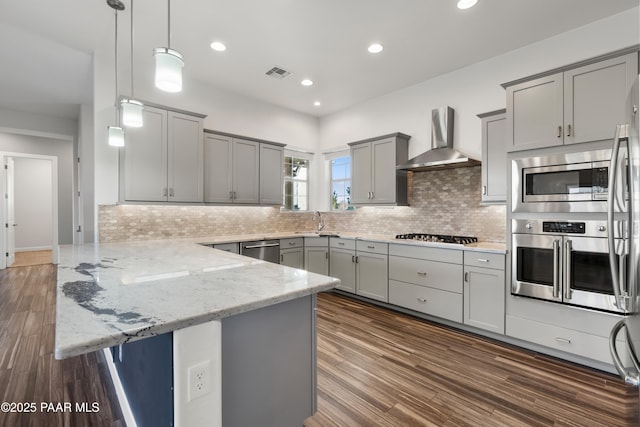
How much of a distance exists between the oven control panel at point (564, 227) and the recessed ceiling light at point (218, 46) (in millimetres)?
3577

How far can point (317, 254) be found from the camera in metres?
4.59

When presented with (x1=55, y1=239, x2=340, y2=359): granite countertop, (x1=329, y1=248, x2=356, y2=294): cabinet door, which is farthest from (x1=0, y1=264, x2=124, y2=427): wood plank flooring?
(x1=329, y1=248, x2=356, y2=294): cabinet door

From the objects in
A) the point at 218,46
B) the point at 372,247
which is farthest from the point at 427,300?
the point at 218,46

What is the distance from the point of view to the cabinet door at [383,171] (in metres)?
4.09

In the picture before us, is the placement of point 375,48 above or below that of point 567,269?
above

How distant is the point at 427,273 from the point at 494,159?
1.43 meters

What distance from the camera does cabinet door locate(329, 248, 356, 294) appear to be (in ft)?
13.8

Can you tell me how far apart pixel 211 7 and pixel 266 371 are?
9.34ft

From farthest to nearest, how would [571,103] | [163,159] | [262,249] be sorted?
[262,249], [163,159], [571,103]

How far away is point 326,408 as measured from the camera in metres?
1.91

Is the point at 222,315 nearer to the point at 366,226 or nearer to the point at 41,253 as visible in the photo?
the point at 366,226

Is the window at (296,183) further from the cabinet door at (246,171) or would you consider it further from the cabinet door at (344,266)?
the cabinet door at (344,266)

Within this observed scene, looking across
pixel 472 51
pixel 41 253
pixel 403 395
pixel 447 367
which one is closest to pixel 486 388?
pixel 447 367

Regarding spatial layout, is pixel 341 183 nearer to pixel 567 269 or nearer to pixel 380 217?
pixel 380 217
